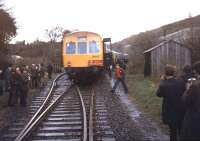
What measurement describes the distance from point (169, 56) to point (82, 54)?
6.50 m

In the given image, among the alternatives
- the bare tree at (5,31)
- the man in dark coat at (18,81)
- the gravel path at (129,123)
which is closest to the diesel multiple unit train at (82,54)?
the bare tree at (5,31)

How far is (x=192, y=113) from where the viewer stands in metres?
7.20

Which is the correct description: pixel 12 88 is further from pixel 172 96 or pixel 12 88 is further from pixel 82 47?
pixel 172 96

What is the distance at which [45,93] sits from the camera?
973 inches

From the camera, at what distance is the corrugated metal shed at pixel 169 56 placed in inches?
1236

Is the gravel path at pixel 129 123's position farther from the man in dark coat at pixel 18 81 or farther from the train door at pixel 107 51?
the train door at pixel 107 51

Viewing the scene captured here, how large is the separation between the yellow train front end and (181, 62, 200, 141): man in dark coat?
20.7 m

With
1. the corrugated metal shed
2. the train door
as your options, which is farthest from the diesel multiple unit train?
the corrugated metal shed

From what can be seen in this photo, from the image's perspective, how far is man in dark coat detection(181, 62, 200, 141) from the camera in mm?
7086

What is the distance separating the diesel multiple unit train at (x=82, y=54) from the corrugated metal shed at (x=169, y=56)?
193 inches

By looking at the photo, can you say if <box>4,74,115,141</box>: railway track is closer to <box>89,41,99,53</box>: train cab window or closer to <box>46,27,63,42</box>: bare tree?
<box>89,41,99,53</box>: train cab window

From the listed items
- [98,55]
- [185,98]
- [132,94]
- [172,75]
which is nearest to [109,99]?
[132,94]

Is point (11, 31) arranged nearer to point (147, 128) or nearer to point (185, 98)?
point (147, 128)

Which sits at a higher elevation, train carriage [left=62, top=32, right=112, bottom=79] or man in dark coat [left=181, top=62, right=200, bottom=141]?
train carriage [left=62, top=32, right=112, bottom=79]
